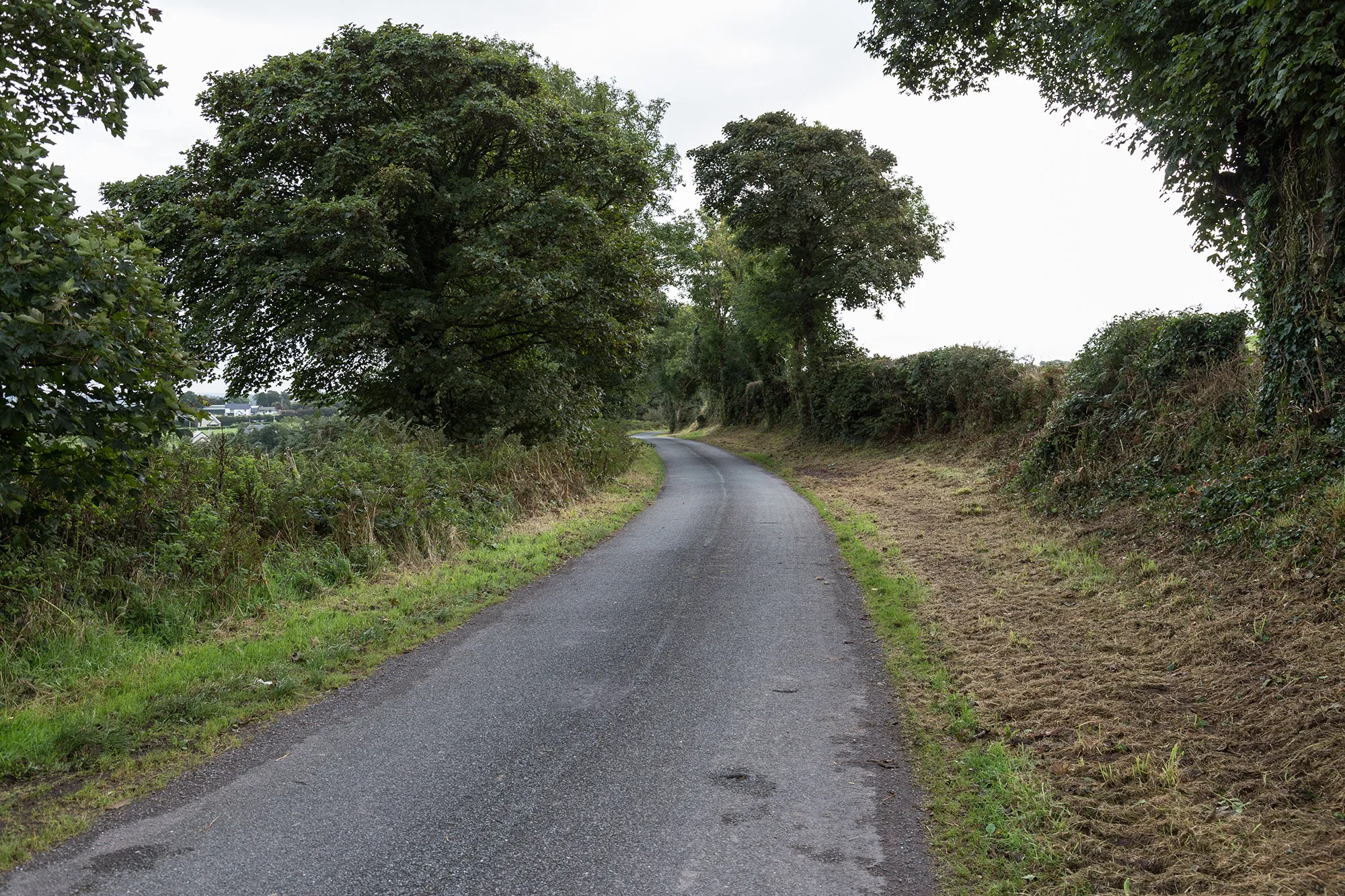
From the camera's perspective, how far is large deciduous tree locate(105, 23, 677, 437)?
45.2 feet

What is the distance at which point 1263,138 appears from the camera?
8.61m

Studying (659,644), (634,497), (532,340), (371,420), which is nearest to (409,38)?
(532,340)

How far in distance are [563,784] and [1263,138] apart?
32.7 feet

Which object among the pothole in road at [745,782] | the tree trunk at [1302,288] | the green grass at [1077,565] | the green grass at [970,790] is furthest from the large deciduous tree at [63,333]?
the tree trunk at [1302,288]

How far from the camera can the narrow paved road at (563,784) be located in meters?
3.45

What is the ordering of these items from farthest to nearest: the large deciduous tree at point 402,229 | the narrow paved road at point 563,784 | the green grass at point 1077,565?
the large deciduous tree at point 402,229 < the green grass at point 1077,565 < the narrow paved road at point 563,784

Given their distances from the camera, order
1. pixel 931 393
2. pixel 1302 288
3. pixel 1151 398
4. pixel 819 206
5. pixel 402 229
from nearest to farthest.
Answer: pixel 1302 288, pixel 1151 398, pixel 402 229, pixel 931 393, pixel 819 206

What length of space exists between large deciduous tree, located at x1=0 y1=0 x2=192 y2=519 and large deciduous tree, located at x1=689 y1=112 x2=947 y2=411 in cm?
2254

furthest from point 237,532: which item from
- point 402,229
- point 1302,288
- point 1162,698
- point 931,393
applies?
point 931,393

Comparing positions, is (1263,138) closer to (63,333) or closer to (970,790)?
(970,790)

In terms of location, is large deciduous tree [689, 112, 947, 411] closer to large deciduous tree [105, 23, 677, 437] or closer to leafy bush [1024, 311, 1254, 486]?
large deciduous tree [105, 23, 677, 437]

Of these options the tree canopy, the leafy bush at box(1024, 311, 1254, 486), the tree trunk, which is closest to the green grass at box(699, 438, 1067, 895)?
the tree trunk

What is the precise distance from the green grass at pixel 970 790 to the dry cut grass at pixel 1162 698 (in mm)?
102

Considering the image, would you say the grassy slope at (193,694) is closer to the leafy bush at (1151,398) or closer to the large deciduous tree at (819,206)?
the leafy bush at (1151,398)
